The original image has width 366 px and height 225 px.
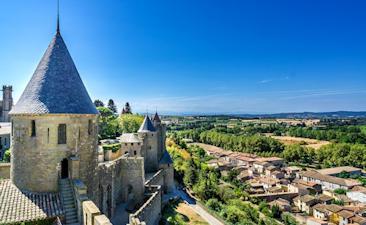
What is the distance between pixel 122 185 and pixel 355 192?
62.3m

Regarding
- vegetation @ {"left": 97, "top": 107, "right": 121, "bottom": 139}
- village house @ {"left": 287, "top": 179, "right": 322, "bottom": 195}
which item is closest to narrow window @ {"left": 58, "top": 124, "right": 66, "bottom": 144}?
vegetation @ {"left": 97, "top": 107, "right": 121, "bottom": 139}

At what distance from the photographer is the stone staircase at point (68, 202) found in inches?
417

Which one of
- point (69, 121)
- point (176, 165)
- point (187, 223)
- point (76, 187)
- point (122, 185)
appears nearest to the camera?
point (76, 187)

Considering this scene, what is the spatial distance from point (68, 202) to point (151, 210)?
1039 centimetres

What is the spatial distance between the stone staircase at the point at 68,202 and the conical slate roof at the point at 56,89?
2.85m

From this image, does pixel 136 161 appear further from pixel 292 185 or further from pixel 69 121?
pixel 292 185

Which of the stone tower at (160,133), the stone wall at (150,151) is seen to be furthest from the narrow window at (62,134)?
the stone tower at (160,133)

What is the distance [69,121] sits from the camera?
11.9 metres

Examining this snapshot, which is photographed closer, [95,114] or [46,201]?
[46,201]

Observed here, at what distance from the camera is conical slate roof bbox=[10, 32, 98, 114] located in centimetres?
1152

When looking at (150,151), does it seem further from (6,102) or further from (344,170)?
(344,170)

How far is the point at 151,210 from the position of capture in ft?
67.6

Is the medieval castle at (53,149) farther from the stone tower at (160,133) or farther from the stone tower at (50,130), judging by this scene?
the stone tower at (160,133)

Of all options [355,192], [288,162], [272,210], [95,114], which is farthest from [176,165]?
[288,162]
